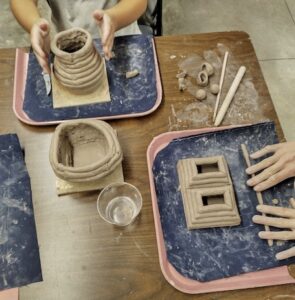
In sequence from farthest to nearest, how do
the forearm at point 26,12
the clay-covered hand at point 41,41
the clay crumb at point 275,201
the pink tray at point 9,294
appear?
the forearm at point 26,12
the clay-covered hand at point 41,41
the clay crumb at point 275,201
the pink tray at point 9,294

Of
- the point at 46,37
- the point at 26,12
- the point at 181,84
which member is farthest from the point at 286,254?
the point at 26,12

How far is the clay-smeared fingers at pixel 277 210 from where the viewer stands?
91cm

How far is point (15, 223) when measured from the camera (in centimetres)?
93

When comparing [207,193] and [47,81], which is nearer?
[207,193]

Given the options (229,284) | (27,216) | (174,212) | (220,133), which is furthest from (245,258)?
(27,216)

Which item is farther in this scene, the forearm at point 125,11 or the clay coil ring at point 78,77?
the forearm at point 125,11

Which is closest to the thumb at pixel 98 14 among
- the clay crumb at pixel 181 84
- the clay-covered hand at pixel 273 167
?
the clay crumb at pixel 181 84

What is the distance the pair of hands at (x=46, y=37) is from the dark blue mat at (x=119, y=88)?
63 millimetres

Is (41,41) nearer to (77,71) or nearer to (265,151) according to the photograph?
(77,71)

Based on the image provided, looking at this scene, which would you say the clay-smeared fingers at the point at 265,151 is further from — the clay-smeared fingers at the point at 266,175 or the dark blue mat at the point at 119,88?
the dark blue mat at the point at 119,88

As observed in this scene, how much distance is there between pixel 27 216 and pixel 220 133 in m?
0.59

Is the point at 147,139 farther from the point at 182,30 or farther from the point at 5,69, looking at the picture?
→ the point at 182,30

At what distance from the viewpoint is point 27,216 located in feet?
3.08

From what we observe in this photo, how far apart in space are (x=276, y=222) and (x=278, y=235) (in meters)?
0.03
